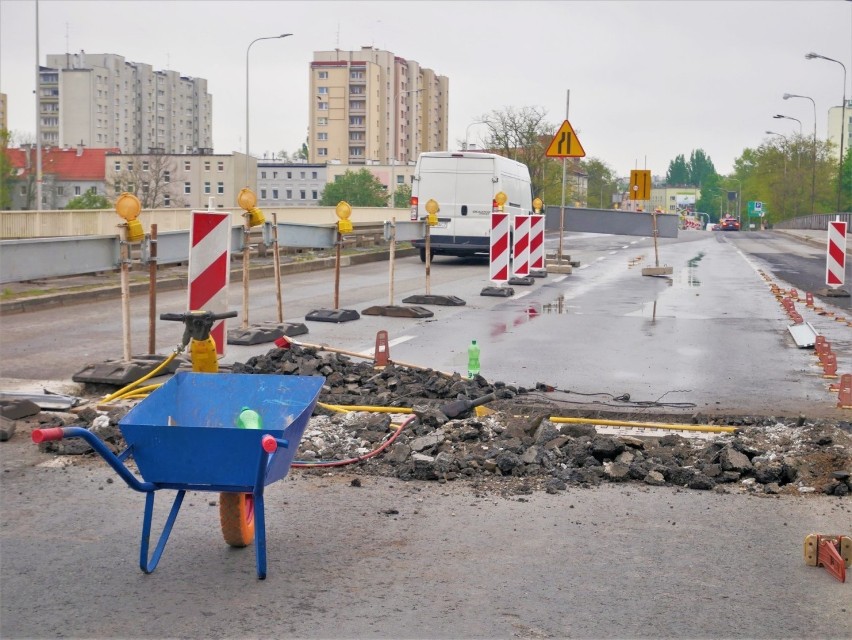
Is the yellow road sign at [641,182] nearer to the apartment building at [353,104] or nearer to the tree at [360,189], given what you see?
the tree at [360,189]

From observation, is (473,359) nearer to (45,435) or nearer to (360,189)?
(45,435)

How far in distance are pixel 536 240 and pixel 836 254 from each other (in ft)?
21.8

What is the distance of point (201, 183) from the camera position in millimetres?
145250

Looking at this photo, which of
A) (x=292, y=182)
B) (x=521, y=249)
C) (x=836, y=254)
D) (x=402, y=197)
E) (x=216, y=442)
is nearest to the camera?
(x=216, y=442)

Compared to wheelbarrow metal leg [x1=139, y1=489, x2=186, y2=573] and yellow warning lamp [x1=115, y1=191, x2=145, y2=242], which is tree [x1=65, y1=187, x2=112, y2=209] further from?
wheelbarrow metal leg [x1=139, y1=489, x2=186, y2=573]

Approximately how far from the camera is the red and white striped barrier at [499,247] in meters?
20.9

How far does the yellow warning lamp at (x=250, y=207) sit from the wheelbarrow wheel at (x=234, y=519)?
5982mm

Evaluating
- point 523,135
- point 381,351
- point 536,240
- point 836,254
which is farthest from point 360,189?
point 381,351

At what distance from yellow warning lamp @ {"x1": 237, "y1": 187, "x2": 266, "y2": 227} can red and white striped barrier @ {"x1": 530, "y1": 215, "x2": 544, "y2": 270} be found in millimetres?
14729

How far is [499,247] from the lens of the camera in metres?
21.4

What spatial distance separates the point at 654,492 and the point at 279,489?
2183mm

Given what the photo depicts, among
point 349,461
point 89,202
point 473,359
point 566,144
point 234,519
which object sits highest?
point 89,202

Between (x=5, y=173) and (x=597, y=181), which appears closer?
(x=5, y=173)

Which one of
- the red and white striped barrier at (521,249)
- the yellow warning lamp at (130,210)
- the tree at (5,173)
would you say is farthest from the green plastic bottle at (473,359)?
the tree at (5,173)
